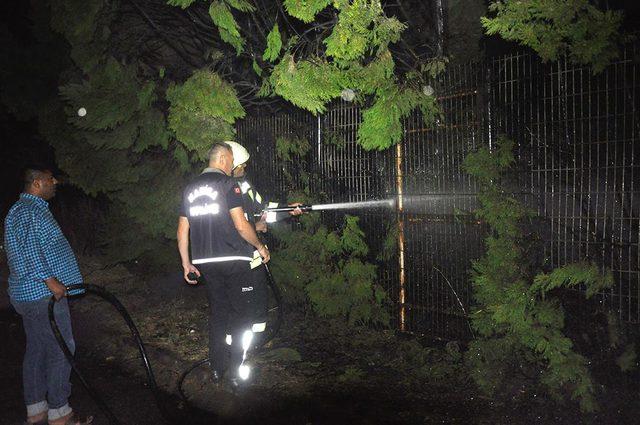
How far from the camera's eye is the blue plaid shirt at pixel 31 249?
4.54 m

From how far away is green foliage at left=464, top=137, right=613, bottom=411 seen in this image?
4664 mm

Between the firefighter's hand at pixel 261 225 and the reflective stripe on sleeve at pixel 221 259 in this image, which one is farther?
the firefighter's hand at pixel 261 225

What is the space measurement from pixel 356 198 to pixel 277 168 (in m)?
1.64

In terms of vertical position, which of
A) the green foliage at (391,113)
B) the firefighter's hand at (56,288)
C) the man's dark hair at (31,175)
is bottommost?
the firefighter's hand at (56,288)

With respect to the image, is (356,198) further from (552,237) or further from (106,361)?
(106,361)

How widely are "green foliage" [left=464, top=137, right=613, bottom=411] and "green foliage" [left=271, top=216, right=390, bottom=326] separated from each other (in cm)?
158

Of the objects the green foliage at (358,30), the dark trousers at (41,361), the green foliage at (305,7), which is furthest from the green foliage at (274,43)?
the dark trousers at (41,361)

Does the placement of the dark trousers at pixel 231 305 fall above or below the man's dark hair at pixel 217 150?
below

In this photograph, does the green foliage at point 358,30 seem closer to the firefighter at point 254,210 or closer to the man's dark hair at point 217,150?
the man's dark hair at point 217,150

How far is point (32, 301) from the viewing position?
15.1ft

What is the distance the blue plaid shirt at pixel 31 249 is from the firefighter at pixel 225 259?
1.30 m

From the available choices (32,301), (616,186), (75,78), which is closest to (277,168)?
(75,78)

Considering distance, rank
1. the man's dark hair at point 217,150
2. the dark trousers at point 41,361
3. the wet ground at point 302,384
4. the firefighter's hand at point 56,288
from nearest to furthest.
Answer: the firefighter's hand at point 56,288 < the dark trousers at point 41,361 < the wet ground at point 302,384 < the man's dark hair at point 217,150

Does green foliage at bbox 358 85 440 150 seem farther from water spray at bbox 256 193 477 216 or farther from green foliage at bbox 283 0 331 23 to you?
green foliage at bbox 283 0 331 23
